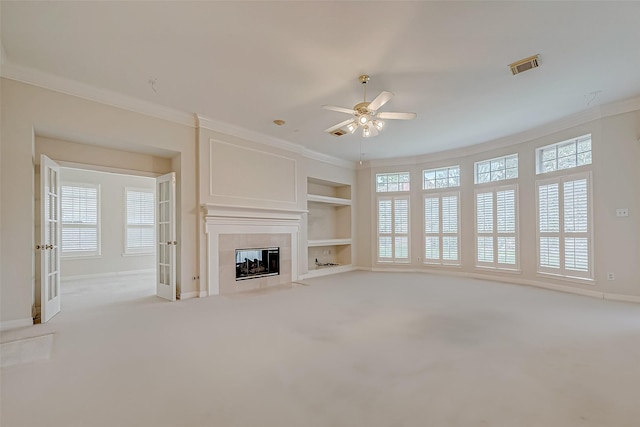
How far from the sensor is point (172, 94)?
4.14m

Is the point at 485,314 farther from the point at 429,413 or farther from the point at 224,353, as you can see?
the point at 224,353

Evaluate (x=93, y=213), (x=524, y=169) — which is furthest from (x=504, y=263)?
(x=93, y=213)

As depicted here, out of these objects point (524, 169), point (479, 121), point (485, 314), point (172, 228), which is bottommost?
point (485, 314)

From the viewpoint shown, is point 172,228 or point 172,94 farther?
point 172,228

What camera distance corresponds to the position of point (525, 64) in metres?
3.37

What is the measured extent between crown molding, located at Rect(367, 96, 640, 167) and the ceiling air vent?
241cm

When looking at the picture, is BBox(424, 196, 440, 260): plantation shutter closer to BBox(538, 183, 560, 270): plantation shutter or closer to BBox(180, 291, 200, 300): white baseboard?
BBox(538, 183, 560, 270): plantation shutter

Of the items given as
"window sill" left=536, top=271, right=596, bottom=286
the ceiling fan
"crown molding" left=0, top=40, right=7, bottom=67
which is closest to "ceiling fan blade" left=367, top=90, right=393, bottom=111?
the ceiling fan

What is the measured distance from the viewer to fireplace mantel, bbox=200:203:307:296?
200 inches

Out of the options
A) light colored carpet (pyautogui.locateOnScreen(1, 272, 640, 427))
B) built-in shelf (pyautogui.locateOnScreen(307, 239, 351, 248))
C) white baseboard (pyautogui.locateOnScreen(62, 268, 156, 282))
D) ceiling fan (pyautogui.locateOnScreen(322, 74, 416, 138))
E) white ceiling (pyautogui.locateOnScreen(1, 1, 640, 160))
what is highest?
white ceiling (pyautogui.locateOnScreen(1, 1, 640, 160))

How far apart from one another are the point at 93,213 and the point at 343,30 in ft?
26.3

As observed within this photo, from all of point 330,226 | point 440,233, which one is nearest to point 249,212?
point 330,226

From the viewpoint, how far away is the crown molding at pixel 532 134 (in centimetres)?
457

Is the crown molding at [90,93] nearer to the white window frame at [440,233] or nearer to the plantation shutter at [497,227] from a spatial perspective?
the white window frame at [440,233]
